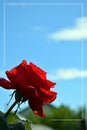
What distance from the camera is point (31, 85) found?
0.67 m

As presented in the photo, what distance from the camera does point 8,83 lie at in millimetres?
685

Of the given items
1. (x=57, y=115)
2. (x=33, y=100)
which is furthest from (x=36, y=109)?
(x=57, y=115)

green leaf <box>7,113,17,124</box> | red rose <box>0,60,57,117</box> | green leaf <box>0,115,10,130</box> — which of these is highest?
red rose <box>0,60,57,117</box>

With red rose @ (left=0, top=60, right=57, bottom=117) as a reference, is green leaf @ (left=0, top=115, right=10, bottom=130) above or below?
below

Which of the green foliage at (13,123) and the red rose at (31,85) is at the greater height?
the red rose at (31,85)

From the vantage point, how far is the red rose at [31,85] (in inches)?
26.2

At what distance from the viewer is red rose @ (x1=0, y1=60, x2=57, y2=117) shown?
67cm

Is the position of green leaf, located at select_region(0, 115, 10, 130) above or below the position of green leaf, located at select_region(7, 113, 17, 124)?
below

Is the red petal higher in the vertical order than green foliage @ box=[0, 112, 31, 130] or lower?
higher

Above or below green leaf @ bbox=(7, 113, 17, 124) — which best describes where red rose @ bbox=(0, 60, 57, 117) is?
above

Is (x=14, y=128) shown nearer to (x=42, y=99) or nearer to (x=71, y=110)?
(x=42, y=99)

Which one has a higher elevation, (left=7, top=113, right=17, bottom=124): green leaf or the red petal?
the red petal

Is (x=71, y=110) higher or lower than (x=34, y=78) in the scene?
higher

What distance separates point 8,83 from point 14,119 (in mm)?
53
